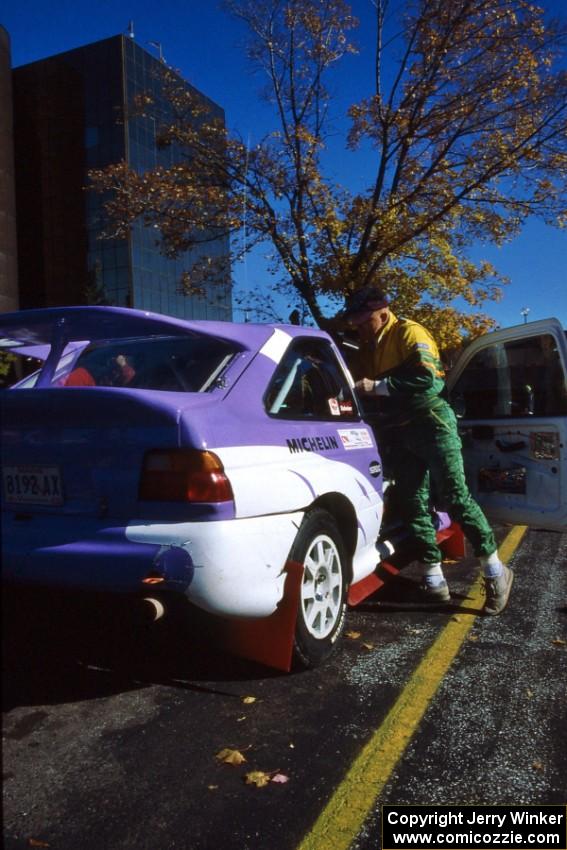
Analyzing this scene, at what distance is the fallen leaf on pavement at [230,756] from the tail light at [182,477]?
3.20ft

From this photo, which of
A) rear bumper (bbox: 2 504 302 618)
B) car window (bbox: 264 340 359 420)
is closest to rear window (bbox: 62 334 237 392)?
car window (bbox: 264 340 359 420)

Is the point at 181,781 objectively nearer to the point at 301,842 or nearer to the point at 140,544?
the point at 301,842

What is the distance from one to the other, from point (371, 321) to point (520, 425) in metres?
1.41

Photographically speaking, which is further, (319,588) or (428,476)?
(428,476)

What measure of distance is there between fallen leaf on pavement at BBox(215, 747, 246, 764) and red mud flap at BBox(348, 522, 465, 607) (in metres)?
1.27

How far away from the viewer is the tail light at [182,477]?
8.50 feet

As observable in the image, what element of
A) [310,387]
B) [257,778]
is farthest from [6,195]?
[257,778]

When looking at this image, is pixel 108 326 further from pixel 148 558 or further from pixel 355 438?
pixel 355 438

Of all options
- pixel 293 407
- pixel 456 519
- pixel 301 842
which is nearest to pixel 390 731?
pixel 301 842

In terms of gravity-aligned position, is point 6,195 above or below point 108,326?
above

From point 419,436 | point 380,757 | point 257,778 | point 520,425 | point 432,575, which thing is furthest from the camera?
point 520,425

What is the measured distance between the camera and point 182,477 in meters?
2.59

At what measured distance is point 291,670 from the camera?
3.29 m

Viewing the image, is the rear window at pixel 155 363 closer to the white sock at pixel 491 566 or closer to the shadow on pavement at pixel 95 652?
the shadow on pavement at pixel 95 652
